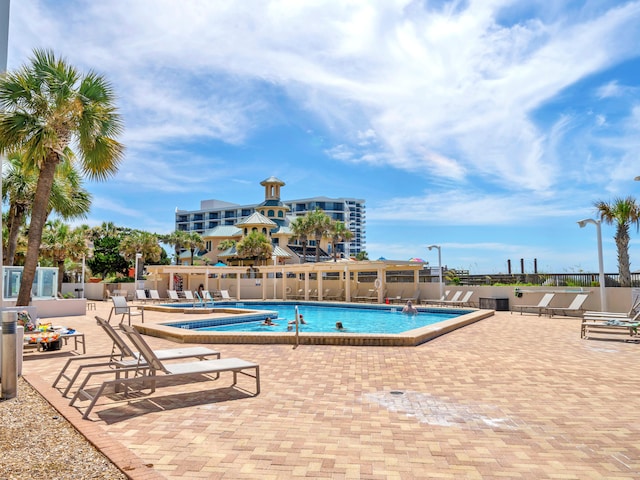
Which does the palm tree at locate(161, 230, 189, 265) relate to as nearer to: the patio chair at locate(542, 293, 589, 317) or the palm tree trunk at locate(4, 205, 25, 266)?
the palm tree trunk at locate(4, 205, 25, 266)

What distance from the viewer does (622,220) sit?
15.9 meters

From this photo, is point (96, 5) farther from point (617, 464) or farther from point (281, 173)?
point (281, 173)

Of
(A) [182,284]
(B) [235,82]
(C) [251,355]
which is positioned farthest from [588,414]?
(A) [182,284]

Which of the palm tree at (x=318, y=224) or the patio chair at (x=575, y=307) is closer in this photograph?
the patio chair at (x=575, y=307)

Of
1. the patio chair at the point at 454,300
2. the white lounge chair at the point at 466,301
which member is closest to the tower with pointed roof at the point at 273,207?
the patio chair at the point at 454,300

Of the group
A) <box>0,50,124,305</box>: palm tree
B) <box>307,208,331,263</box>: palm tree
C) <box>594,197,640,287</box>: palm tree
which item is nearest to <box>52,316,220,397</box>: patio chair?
<box>0,50,124,305</box>: palm tree

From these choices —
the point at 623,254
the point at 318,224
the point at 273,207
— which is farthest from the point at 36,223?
the point at 273,207

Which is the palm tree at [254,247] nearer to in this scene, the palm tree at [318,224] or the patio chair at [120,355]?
the palm tree at [318,224]

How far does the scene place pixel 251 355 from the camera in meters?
7.98

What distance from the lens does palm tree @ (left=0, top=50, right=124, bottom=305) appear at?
9.88m

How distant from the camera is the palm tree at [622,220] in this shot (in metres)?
15.6

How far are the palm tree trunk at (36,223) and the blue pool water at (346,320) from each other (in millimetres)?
4086

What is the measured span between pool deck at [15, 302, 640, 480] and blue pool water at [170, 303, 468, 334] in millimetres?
7186

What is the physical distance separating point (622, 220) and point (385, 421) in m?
15.7
